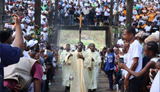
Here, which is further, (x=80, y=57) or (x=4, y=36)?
(x=80, y=57)

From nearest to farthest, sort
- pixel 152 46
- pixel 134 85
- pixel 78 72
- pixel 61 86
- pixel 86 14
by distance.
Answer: pixel 152 46, pixel 134 85, pixel 78 72, pixel 61 86, pixel 86 14

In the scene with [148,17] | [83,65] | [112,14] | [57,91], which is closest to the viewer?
[83,65]

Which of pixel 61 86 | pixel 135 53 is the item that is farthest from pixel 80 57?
pixel 135 53

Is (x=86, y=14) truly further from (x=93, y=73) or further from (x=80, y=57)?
(x=80, y=57)

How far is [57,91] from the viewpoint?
11.5 m

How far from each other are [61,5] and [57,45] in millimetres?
4375

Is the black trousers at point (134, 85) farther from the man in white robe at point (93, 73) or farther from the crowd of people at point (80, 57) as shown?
the man in white robe at point (93, 73)

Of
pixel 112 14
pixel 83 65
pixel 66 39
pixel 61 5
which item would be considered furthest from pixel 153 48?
pixel 61 5

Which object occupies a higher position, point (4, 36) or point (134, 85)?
point (4, 36)

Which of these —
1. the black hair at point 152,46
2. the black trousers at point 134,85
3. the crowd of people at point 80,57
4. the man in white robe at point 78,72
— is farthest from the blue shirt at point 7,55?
the man in white robe at point 78,72

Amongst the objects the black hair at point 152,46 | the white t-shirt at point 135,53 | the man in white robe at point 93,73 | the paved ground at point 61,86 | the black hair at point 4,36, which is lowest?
the paved ground at point 61,86

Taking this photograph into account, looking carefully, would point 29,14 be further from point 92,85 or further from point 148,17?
point 92,85

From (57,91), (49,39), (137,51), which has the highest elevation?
(137,51)

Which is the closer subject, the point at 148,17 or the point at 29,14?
the point at 148,17
